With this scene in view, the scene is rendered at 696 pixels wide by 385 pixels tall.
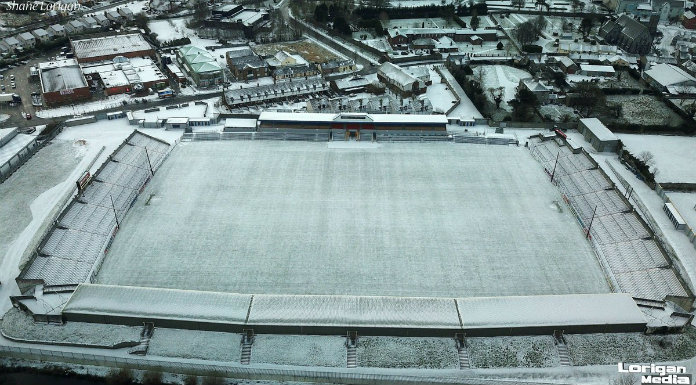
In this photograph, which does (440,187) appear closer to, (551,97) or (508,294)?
(508,294)

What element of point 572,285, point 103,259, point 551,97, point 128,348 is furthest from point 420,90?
point 128,348

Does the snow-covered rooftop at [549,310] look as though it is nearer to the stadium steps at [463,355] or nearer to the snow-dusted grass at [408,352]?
the stadium steps at [463,355]

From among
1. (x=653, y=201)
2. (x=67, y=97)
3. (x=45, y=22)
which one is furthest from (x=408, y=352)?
(x=45, y=22)

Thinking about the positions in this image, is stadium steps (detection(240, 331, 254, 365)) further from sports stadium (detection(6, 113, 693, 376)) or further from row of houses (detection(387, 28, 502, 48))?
row of houses (detection(387, 28, 502, 48))

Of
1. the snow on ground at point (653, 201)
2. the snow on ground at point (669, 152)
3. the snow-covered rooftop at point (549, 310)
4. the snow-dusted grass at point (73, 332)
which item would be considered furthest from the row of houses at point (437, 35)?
the snow-dusted grass at point (73, 332)

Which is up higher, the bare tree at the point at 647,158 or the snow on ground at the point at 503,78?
the snow on ground at the point at 503,78
